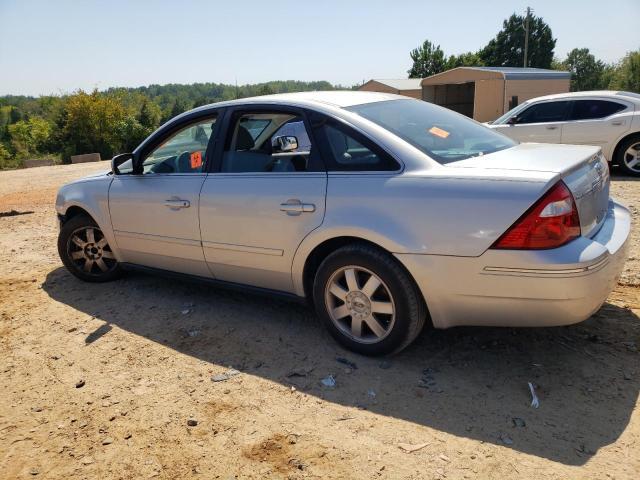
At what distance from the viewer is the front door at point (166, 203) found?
4.03m

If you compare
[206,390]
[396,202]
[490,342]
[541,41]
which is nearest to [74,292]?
[206,390]

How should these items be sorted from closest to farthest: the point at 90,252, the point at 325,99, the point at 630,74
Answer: the point at 325,99, the point at 90,252, the point at 630,74

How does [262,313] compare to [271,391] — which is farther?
[262,313]

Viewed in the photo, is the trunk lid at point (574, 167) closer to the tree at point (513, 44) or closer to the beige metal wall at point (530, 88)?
the beige metal wall at point (530, 88)

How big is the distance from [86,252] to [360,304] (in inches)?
126

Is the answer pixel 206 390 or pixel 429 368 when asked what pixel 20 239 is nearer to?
pixel 206 390

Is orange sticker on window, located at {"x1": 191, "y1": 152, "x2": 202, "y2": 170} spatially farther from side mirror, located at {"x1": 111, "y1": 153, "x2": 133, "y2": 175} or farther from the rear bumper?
the rear bumper

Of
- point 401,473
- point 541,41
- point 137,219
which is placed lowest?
point 401,473

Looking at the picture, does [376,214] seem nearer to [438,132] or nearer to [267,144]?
[438,132]

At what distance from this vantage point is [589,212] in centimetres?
288

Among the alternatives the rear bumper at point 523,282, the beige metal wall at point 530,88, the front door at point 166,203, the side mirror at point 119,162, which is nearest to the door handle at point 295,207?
the rear bumper at point 523,282

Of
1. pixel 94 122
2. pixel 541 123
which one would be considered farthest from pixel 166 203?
pixel 94 122

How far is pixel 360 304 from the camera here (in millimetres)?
3244

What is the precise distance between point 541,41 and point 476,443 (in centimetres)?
8262
